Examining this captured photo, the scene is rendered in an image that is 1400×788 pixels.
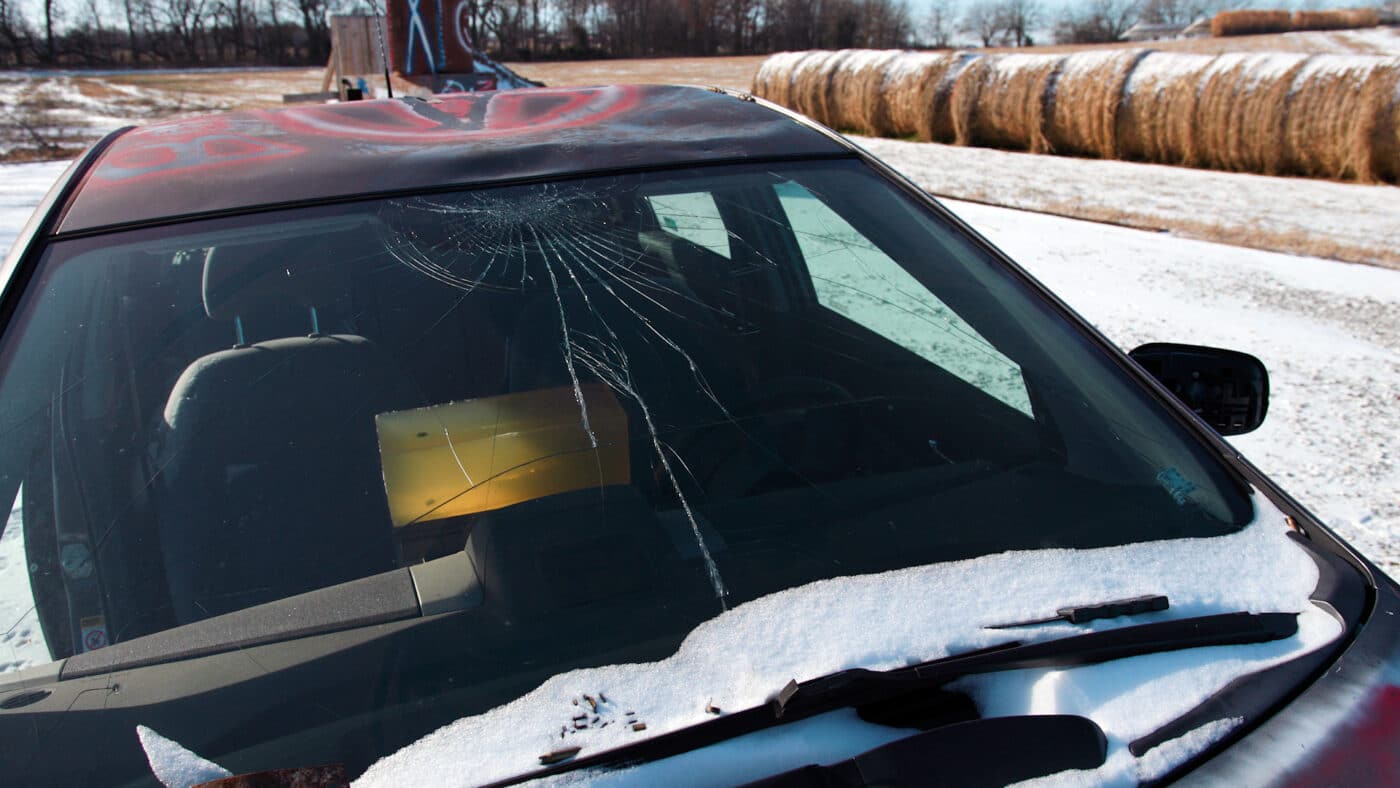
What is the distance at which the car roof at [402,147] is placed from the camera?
63.4 inches

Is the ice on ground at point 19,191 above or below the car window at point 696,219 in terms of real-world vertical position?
below

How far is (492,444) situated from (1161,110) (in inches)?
543

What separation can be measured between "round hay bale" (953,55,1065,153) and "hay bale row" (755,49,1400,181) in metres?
0.02

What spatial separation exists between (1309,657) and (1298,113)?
12.9 metres

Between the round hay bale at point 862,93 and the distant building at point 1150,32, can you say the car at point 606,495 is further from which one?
the distant building at point 1150,32

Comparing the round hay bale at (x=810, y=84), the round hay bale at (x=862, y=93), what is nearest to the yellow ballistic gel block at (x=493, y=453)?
the round hay bale at (x=862, y=93)

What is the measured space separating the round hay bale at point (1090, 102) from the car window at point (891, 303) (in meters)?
13.0

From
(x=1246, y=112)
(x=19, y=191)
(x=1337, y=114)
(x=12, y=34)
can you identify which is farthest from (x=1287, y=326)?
(x=12, y=34)

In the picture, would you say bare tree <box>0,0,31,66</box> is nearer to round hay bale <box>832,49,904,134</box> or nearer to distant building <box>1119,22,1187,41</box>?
round hay bale <box>832,49,904,134</box>

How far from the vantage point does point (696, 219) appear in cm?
200

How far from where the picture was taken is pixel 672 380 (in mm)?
1578

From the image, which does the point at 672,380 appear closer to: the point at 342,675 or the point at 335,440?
the point at 335,440

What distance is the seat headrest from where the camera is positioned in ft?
5.17

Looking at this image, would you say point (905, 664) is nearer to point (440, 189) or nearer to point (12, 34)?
point (440, 189)
